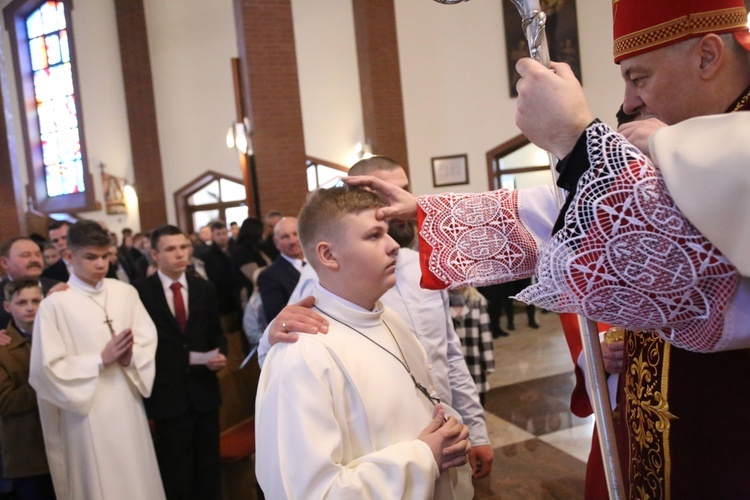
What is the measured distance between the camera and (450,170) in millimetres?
11477

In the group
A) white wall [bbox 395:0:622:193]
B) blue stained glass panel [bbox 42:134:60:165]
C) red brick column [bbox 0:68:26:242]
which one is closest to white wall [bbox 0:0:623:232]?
white wall [bbox 395:0:622:193]

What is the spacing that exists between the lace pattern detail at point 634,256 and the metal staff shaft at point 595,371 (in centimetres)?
18

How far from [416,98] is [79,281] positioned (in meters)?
8.59

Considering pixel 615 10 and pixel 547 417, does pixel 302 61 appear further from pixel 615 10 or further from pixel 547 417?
pixel 615 10

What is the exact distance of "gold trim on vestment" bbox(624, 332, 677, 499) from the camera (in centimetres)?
128

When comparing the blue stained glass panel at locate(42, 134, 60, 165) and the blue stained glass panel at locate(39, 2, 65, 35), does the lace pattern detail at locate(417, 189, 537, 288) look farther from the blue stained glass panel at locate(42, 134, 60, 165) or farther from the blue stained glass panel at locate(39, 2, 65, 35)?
the blue stained glass panel at locate(39, 2, 65, 35)

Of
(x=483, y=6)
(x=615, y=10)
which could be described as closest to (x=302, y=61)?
(x=483, y=6)

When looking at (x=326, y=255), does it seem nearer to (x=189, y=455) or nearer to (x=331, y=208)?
(x=331, y=208)

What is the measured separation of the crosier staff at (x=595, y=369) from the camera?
3.55 ft

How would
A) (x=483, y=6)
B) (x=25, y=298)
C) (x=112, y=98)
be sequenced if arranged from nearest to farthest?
(x=25, y=298) → (x=483, y=6) → (x=112, y=98)

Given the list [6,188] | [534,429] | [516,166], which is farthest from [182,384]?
[516,166]

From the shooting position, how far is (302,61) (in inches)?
503

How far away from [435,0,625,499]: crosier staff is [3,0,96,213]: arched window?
1535 cm

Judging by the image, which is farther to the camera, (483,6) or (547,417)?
(483,6)
